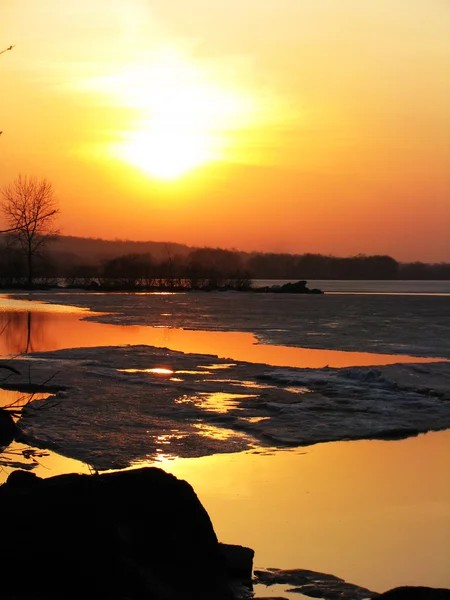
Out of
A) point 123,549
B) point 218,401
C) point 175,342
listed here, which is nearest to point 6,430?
point 218,401

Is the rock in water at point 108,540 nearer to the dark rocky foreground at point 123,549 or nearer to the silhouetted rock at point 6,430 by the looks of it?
the dark rocky foreground at point 123,549

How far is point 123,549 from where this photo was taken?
516 cm

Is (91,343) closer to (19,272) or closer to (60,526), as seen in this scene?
(60,526)

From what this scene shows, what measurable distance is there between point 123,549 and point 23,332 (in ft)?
69.4

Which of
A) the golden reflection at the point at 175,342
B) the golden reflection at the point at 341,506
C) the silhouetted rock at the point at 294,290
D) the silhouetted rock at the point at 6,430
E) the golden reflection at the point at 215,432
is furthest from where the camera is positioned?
the silhouetted rock at the point at 294,290

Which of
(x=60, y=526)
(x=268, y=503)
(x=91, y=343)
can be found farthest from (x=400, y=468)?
(x=91, y=343)

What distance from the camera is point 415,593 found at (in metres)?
4.68

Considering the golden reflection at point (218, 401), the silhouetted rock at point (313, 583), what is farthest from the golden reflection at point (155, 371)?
the silhouetted rock at point (313, 583)

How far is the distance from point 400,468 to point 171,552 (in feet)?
13.4

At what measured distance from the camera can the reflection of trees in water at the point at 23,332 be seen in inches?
825

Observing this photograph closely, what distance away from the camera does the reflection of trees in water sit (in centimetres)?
2095

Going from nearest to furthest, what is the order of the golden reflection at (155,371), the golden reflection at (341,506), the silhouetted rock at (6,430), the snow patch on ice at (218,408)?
the golden reflection at (341,506) < the silhouetted rock at (6,430) < the snow patch on ice at (218,408) < the golden reflection at (155,371)

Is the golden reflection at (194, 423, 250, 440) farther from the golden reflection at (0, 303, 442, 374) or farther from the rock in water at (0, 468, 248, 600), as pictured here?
the golden reflection at (0, 303, 442, 374)

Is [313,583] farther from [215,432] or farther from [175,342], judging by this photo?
[175,342]
